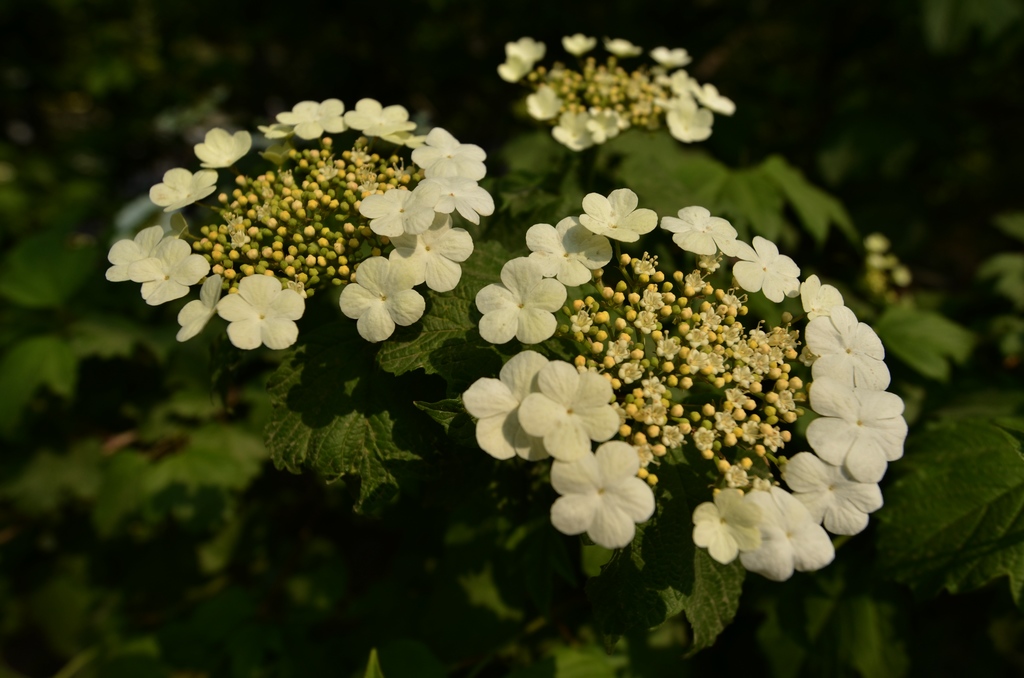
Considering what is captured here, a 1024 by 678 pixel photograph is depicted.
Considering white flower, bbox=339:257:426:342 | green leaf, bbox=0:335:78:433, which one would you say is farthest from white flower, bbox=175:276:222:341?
green leaf, bbox=0:335:78:433

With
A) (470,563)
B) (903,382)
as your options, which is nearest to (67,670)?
(470,563)

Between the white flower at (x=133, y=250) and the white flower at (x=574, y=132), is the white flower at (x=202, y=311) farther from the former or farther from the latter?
the white flower at (x=574, y=132)

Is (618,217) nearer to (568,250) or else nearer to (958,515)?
(568,250)

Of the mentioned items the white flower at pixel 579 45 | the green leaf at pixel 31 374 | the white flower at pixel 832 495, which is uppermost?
the white flower at pixel 579 45

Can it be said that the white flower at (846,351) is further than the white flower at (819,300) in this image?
No

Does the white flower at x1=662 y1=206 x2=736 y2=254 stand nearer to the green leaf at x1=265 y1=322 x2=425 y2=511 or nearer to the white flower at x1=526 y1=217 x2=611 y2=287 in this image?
the white flower at x1=526 y1=217 x2=611 y2=287

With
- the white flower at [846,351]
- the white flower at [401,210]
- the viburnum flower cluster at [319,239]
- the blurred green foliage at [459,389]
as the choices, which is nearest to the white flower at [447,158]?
the viburnum flower cluster at [319,239]

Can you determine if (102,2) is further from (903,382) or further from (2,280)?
(903,382)
